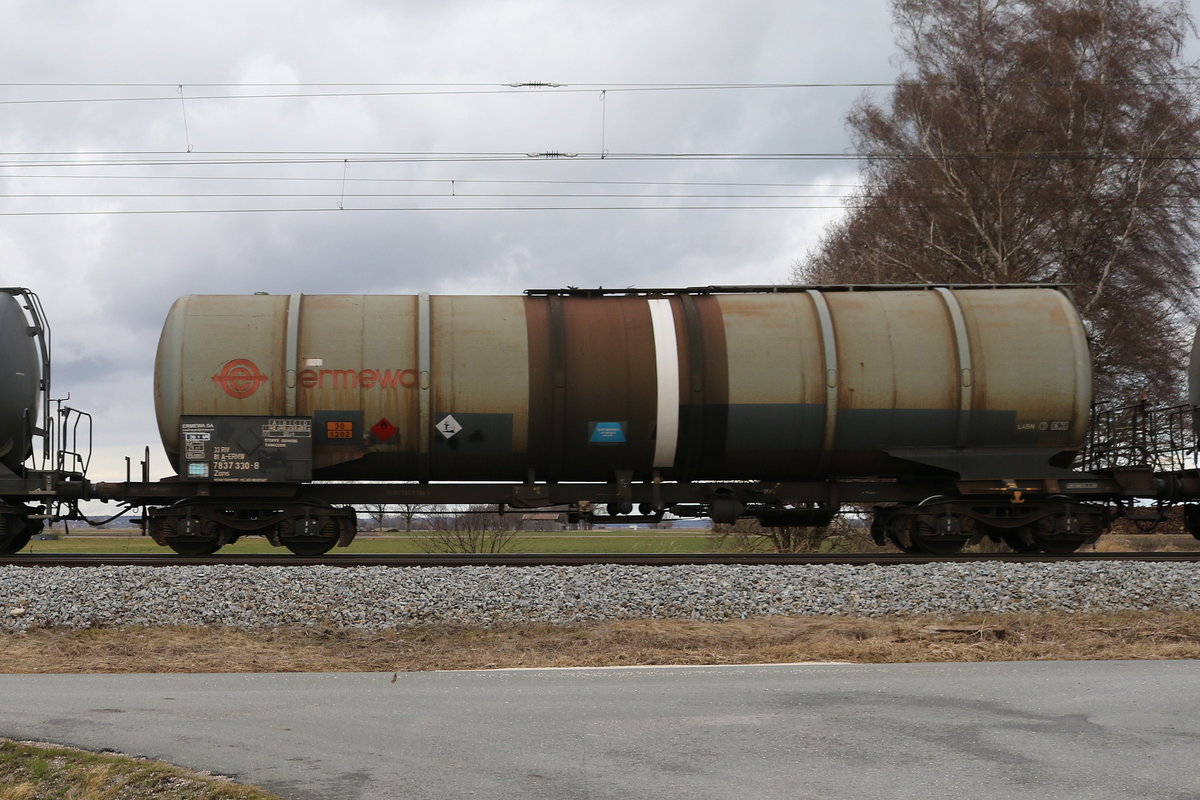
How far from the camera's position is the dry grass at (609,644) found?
828 centimetres

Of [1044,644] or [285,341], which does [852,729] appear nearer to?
[1044,644]

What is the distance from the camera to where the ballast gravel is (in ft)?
32.4

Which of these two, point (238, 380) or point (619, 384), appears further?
point (619, 384)

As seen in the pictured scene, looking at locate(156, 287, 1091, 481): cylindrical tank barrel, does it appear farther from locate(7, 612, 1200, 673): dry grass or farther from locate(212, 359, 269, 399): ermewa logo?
locate(7, 612, 1200, 673): dry grass

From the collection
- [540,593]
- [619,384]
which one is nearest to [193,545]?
[540,593]

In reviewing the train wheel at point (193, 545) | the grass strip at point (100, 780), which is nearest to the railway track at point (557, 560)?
the train wheel at point (193, 545)

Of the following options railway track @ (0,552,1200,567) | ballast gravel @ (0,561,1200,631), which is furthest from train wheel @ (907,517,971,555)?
ballast gravel @ (0,561,1200,631)

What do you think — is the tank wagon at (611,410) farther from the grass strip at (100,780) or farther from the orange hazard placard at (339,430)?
the grass strip at (100,780)

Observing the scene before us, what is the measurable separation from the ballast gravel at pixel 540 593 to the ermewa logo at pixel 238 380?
2.93 m

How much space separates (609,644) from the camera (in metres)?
9.04

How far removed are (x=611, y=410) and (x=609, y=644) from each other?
4895 millimetres

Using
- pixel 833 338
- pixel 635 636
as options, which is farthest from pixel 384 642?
pixel 833 338

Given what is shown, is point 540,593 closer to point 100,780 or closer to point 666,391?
point 666,391

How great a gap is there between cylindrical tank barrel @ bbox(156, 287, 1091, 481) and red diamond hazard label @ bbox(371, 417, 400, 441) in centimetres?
2
